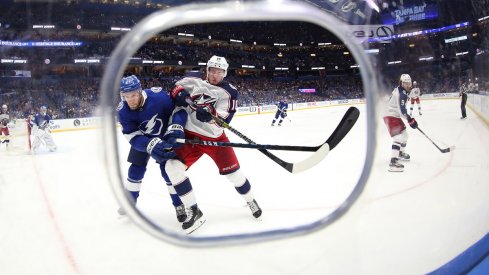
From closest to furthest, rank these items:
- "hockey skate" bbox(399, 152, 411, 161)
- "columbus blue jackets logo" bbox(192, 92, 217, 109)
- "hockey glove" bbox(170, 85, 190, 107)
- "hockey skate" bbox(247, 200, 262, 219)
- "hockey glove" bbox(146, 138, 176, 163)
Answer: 1. "hockey skate" bbox(399, 152, 411, 161)
2. "hockey glove" bbox(170, 85, 190, 107)
3. "hockey glove" bbox(146, 138, 176, 163)
4. "columbus blue jackets logo" bbox(192, 92, 217, 109)
5. "hockey skate" bbox(247, 200, 262, 219)

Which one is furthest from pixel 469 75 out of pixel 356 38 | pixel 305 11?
pixel 305 11

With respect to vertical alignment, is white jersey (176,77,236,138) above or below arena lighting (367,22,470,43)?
below

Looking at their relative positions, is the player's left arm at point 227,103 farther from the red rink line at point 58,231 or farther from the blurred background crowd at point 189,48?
the red rink line at point 58,231

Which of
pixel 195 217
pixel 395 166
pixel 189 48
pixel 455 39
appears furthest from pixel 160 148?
pixel 455 39

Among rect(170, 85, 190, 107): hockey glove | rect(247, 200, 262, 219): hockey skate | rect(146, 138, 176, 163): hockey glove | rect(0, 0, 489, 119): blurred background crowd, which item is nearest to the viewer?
rect(0, 0, 489, 119): blurred background crowd

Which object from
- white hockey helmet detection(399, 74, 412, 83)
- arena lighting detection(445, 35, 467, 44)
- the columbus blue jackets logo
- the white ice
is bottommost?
the white ice

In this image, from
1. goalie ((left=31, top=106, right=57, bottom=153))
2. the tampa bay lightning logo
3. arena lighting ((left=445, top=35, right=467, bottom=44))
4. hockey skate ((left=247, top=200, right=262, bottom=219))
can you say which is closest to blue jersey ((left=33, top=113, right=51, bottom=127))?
goalie ((left=31, top=106, right=57, bottom=153))

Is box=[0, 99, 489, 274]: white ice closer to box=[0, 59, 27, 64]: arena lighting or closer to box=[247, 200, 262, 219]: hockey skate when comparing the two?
box=[0, 59, 27, 64]: arena lighting
